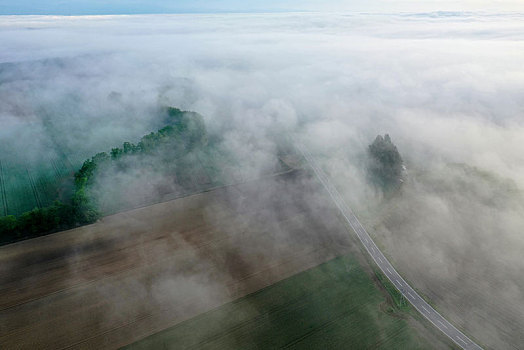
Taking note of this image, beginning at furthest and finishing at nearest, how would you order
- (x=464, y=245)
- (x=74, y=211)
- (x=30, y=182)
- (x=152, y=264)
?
(x=30, y=182)
(x=464, y=245)
(x=74, y=211)
(x=152, y=264)

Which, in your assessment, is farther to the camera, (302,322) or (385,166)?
(385,166)

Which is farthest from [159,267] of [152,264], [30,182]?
[30,182]

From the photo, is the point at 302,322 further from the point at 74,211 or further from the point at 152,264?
the point at 74,211

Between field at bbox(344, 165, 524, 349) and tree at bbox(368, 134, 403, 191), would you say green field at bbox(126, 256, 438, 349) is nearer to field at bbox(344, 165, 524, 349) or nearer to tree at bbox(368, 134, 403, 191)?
field at bbox(344, 165, 524, 349)

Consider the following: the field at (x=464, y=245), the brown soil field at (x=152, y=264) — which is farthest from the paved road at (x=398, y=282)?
the brown soil field at (x=152, y=264)

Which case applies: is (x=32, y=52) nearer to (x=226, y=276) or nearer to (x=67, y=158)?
(x=67, y=158)
